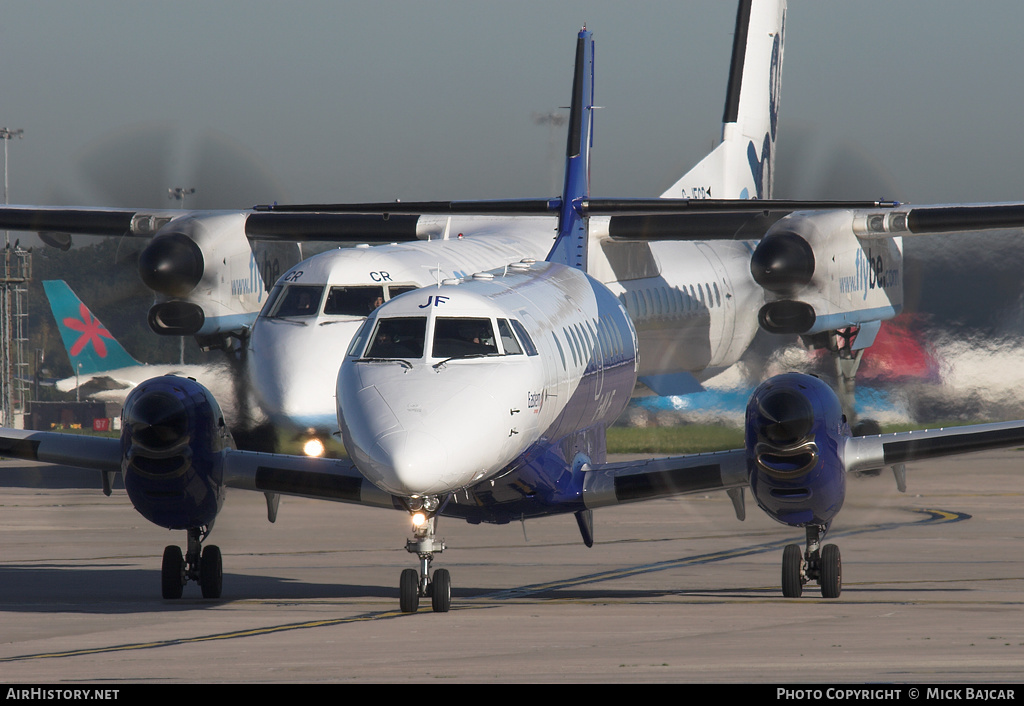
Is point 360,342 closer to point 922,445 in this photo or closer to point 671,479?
point 671,479

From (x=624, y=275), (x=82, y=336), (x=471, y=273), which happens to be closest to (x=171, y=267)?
(x=471, y=273)

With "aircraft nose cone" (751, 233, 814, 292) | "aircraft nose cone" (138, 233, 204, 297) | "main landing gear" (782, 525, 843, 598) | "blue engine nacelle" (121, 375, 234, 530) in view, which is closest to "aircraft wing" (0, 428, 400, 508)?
"blue engine nacelle" (121, 375, 234, 530)

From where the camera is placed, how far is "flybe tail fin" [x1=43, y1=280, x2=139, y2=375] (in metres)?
41.2

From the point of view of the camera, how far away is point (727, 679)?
26.2 ft

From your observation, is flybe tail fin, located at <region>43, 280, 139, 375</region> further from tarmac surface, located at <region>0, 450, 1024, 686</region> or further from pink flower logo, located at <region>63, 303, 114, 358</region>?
tarmac surface, located at <region>0, 450, 1024, 686</region>

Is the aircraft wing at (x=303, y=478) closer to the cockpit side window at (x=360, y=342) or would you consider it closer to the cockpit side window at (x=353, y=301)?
the cockpit side window at (x=360, y=342)

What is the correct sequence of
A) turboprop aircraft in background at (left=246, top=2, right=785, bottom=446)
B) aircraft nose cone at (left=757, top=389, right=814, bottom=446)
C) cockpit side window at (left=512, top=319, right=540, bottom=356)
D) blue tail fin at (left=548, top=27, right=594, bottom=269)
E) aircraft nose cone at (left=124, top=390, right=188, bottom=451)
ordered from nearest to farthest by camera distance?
cockpit side window at (left=512, top=319, right=540, bottom=356), aircraft nose cone at (left=757, top=389, right=814, bottom=446), aircraft nose cone at (left=124, top=390, right=188, bottom=451), turboprop aircraft in background at (left=246, top=2, right=785, bottom=446), blue tail fin at (left=548, top=27, right=594, bottom=269)

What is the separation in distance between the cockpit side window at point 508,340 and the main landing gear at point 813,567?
11.2 feet

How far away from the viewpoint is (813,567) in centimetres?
1309

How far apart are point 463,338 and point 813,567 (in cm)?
423

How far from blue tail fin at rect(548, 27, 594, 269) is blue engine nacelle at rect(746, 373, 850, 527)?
497cm

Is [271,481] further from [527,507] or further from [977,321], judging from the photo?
[977,321]

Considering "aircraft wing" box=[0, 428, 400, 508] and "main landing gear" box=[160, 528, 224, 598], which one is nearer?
"aircraft wing" box=[0, 428, 400, 508]

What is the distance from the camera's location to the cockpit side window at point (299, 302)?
17.6 m
